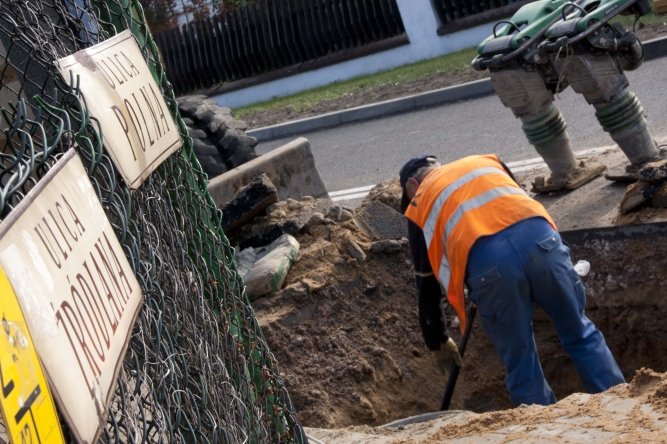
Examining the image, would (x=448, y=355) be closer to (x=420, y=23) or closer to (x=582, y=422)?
(x=582, y=422)

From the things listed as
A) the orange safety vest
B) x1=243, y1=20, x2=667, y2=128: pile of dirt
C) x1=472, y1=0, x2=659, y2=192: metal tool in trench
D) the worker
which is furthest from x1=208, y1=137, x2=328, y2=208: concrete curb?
x1=243, y1=20, x2=667, y2=128: pile of dirt

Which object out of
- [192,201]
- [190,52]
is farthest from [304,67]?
[192,201]

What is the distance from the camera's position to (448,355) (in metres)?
6.25

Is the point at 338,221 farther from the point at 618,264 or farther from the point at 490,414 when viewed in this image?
the point at 490,414

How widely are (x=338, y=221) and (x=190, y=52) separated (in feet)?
42.3

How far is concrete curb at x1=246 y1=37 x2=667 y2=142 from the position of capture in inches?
463

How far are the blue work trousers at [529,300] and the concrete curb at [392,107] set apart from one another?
6827mm

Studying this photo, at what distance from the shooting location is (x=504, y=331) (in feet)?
18.2

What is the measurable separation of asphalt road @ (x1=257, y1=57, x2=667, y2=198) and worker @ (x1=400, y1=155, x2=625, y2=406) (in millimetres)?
3540

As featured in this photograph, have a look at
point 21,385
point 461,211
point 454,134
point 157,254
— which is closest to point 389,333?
point 461,211

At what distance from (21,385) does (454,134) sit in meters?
9.57

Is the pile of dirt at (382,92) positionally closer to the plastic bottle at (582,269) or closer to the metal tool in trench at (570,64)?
the metal tool in trench at (570,64)

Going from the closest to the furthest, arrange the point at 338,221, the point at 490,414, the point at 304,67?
the point at 490,414 → the point at 338,221 → the point at 304,67

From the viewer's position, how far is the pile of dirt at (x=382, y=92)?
12.5 m
